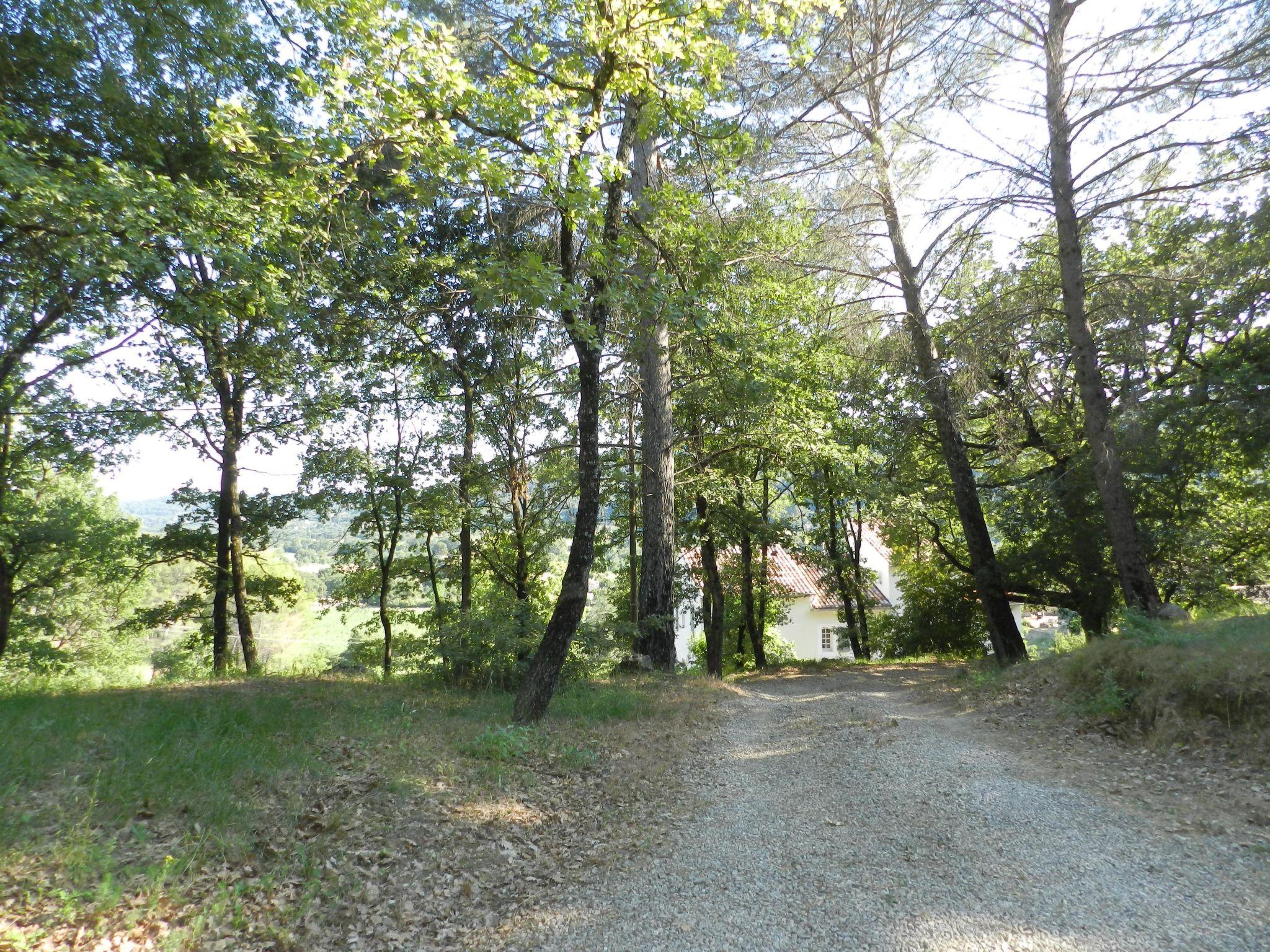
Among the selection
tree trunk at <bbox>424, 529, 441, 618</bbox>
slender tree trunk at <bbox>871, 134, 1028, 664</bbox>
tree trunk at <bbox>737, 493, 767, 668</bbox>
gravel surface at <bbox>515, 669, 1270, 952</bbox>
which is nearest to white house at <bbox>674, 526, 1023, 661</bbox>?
tree trunk at <bbox>737, 493, 767, 668</bbox>

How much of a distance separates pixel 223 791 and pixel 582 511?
175 inches

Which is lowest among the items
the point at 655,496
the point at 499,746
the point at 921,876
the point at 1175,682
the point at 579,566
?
the point at 921,876

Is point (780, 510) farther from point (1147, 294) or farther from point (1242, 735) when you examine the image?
point (1242, 735)

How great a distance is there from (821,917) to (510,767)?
326 centimetres

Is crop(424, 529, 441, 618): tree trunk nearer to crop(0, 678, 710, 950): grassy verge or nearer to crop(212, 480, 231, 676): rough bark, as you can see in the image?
crop(212, 480, 231, 676): rough bark

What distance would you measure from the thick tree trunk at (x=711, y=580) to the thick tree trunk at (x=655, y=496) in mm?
3520

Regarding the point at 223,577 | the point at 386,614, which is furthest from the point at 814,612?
the point at 223,577

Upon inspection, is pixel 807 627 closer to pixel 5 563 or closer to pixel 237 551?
pixel 237 551

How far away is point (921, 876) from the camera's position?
4.02 m

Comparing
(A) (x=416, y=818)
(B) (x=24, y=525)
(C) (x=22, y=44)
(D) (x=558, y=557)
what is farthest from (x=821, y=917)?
(B) (x=24, y=525)

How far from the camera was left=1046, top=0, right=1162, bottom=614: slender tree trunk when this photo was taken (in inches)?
418

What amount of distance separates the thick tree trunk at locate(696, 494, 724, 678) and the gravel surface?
1112 cm

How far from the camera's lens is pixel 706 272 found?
811 cm

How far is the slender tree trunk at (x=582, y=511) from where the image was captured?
26.0ft
